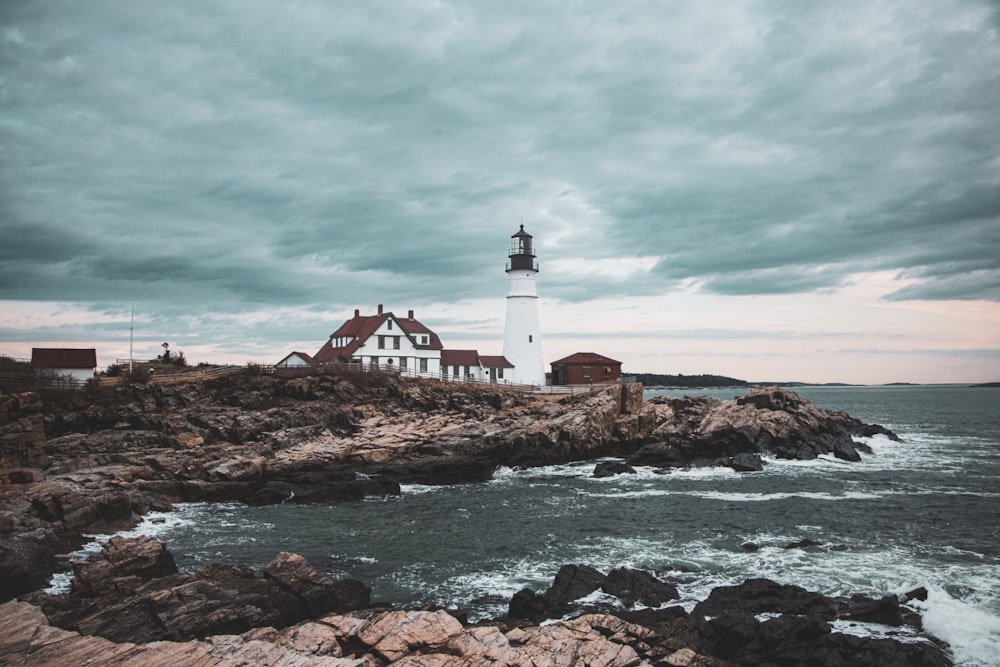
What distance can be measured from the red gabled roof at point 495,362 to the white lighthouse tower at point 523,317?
1.20ft

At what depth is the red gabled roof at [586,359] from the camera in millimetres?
57188

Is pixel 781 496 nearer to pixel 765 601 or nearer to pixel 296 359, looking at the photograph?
pixel 765 601

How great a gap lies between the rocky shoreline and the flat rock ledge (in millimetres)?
46

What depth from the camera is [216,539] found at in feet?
67.1

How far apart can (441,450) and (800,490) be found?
1666cm

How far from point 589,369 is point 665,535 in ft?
119

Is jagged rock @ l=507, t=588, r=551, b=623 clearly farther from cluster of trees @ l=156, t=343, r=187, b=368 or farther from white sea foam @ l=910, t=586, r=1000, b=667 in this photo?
cluster of trees @ l=156, t=343, r=187, b=368

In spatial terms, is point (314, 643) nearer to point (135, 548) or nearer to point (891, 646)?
point (135, 548)

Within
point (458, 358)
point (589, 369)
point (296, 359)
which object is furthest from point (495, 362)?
point (296, 359)

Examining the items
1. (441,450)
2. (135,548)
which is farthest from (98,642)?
(441,450)

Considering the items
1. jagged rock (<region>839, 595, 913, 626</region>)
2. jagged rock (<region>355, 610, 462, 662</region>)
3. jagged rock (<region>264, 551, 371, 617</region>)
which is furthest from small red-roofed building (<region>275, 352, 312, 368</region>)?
jagged rock (<region>839, 595, 913, 626</region>)

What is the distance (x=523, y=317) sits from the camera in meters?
54.2

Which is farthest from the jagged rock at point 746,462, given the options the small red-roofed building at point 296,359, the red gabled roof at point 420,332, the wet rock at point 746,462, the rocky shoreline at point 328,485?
the small red-roofed building at point 296,359

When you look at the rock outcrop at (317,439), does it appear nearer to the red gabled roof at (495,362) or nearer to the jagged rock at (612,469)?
the jagged rock at (612,469)
